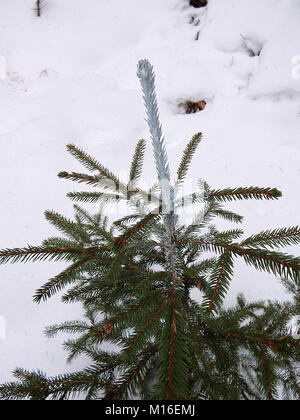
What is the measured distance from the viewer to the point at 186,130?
24.4ft

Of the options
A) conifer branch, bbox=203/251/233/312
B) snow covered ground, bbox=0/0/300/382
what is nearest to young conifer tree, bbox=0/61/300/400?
conifer branch, bbox=203/251/233/312

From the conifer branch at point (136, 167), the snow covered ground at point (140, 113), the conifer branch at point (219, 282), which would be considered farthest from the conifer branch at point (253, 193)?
the snow covered ground at point (140, 113)

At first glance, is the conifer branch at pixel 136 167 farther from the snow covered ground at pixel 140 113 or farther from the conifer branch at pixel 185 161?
the snow covered ground at pixel 140 113

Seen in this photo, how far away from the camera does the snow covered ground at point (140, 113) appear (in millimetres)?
4367

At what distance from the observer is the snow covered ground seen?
172 inches

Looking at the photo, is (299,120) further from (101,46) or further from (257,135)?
(101,46)

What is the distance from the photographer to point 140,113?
319 inches

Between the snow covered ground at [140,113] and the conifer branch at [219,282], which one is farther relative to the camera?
the snow covered ground at [140,113]

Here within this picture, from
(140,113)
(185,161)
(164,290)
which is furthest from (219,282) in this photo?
(140,113)

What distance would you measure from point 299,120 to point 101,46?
31.9 feet

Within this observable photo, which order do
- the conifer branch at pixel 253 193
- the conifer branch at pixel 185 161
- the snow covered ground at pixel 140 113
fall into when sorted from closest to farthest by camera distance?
the conifer branch at pixel 253 193 < the conifer branch at pixel 185 161 < the snow covered ground at pixel 140 113

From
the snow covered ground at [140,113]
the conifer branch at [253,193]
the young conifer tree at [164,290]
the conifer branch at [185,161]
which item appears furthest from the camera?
the snow covered ground at [140,113]

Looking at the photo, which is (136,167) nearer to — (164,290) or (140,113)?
(164,290)

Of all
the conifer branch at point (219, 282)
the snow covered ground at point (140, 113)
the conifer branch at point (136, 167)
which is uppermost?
the snow covered ground at point (140, 113)
